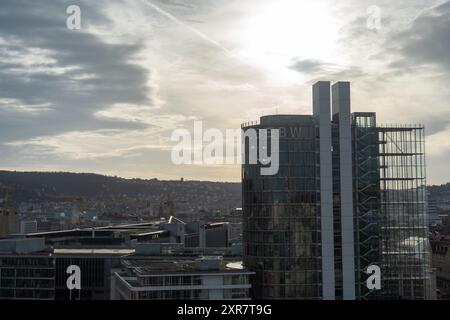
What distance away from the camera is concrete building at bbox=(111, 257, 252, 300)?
24.9m

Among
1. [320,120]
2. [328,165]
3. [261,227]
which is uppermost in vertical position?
[320,120]

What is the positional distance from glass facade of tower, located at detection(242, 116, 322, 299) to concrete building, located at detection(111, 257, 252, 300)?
8.08 ft

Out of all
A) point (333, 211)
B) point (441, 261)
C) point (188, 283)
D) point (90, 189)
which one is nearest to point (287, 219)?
point (333, 211)

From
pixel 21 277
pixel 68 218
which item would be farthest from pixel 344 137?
pixel 68 218

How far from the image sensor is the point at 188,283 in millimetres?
25391

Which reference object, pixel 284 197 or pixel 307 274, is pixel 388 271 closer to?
pixel 307 274

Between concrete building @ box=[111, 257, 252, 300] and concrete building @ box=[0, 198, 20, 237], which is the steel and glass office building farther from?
concrete building @ box=[0, 198, 20, 237]

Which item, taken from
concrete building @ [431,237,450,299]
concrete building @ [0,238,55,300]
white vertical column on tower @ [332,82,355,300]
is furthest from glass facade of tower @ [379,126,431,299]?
concrete building @ [431,237,450,299]

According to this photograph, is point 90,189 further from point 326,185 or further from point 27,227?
point 326,185

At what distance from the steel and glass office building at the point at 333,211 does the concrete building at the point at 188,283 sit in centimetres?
300
